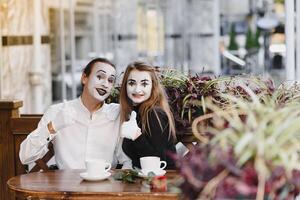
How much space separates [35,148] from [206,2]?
295 inches

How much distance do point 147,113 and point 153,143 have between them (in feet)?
0.52

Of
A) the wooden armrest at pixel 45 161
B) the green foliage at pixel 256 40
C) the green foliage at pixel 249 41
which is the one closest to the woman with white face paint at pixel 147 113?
the wooden armrest at pixel 45 161

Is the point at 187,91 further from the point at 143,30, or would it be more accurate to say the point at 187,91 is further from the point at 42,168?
the point at 143,30

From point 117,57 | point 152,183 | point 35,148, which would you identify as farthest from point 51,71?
point 152,183

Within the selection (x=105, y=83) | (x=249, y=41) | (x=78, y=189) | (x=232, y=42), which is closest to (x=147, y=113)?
(x=105, y=83)

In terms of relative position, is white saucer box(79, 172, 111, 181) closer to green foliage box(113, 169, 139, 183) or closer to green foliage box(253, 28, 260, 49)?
green foliage box(113, 169, 139, 183)

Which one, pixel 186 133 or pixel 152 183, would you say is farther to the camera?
pixel 186 133

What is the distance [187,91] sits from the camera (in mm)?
3502

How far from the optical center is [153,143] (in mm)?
3088

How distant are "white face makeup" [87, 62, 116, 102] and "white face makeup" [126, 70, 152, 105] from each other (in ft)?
0.48

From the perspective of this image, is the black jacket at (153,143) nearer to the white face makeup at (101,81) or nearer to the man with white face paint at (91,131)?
the man with white face paint at (91,131)

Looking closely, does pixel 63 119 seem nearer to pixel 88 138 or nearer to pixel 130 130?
pixel 88 138

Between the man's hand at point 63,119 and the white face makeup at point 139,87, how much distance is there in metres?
0.32

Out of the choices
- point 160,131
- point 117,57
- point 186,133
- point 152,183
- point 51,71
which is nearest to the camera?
point 152,183
